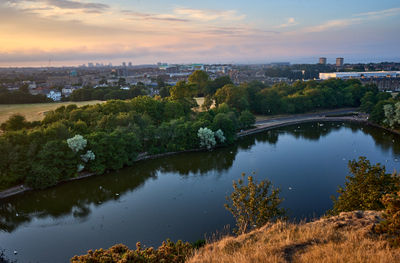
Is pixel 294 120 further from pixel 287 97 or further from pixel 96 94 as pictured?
pixel 96 94

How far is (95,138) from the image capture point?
19.4 metres

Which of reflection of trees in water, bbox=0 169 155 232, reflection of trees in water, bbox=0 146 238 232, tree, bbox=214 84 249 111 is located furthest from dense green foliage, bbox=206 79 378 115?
reflection of trees in water, bbox=0 169 155 232

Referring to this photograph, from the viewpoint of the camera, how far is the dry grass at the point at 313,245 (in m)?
4.60

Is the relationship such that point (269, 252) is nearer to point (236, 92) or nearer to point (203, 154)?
point (203, 154)

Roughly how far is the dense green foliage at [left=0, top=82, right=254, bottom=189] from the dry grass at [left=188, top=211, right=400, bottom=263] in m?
14.1

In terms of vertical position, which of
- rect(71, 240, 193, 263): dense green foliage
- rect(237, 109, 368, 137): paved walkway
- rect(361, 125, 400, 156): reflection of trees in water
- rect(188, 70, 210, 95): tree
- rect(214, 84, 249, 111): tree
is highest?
rect(188, 70, 210, 95): tree

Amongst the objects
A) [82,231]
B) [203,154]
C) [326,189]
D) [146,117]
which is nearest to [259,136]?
[203,154]

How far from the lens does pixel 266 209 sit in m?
8.59

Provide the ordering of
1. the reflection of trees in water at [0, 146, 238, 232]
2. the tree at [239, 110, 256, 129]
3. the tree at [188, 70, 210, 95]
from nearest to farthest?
the reflection of trees in water at [0, 146, 238, 232]
the tree at [239, 110, 256, 129]
the tree at [188, 70, 210, 95]

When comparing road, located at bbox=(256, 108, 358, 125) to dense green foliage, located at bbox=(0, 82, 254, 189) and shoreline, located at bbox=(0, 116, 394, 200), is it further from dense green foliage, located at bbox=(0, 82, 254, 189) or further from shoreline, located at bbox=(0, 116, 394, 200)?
dense green foliage, located at bbox=(0, 82, 254, 189)

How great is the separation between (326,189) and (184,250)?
11701 mm

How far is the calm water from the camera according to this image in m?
11.8

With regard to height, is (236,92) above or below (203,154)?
above

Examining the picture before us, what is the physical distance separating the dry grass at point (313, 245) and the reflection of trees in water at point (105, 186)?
410 inches
